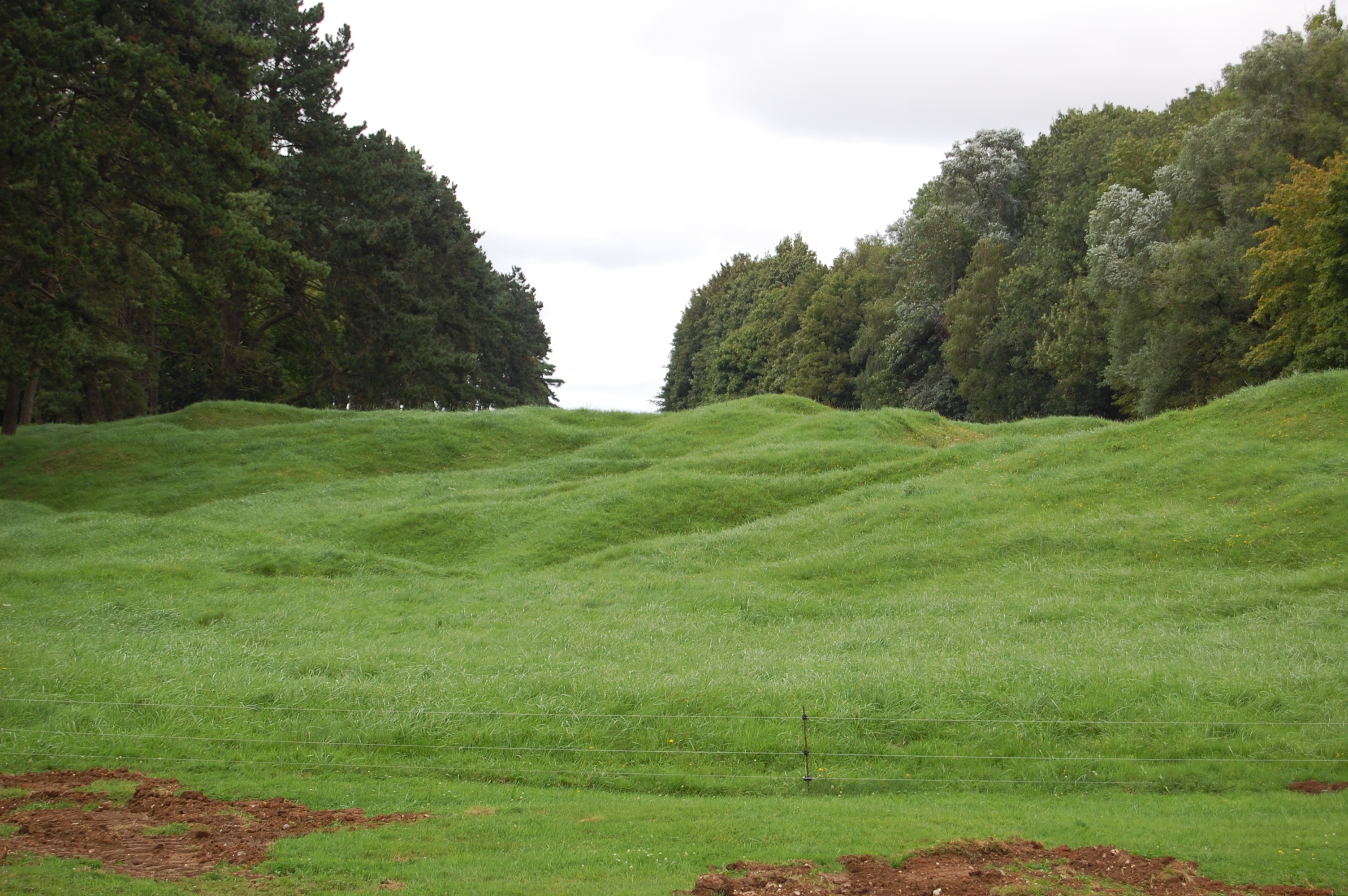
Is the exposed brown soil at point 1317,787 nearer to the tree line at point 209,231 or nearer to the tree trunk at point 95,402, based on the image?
the tree line at point 209,231

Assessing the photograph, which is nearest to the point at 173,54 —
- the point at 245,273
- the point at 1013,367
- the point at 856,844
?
the point at 245,273

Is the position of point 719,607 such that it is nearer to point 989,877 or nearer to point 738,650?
point 738,650

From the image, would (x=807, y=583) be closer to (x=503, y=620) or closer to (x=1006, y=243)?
(x=503, y=620)

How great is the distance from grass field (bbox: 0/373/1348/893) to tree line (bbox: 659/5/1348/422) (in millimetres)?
13515

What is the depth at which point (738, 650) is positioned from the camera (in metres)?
15.4

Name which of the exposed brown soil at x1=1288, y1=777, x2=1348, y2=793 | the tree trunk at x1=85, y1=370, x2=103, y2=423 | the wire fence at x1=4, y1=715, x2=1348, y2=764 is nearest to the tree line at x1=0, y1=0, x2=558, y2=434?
the tree trunk at x1=85, y1=370, x2=103, y2=423

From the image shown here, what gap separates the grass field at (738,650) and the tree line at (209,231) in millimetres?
7786

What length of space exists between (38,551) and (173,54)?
16.8 meters

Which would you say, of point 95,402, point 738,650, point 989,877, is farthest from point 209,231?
point 989,877

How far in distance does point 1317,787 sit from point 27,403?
49285 mm

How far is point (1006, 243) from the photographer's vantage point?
64.9 metres

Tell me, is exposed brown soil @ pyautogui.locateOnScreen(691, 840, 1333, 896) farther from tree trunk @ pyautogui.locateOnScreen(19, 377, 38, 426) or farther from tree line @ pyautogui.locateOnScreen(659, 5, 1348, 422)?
tree trunk @ pyautogui.locateOnScreen(19, 377, 38, 426)

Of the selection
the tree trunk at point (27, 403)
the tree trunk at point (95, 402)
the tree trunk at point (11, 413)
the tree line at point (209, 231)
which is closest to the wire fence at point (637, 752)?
the tree line at point (209, 231)

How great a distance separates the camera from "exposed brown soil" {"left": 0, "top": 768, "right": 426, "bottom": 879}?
25.0 ft
